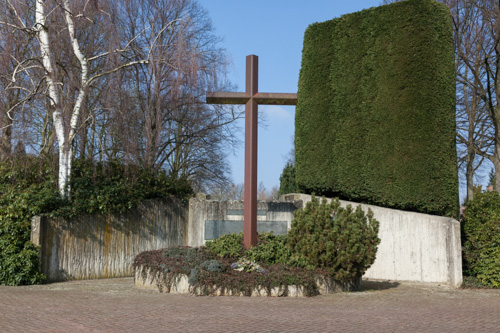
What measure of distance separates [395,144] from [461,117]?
9.53m

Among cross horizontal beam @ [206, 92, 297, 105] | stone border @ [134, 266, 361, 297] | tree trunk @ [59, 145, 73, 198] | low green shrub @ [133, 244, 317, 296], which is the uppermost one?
cross horizontal beam @ [206, 92, 297, 105]

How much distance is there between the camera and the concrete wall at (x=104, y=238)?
13102mm

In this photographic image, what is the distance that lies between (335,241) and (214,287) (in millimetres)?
2644

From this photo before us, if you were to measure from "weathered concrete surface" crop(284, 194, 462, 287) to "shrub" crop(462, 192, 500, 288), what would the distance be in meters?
0.55

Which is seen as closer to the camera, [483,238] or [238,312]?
[238,312]

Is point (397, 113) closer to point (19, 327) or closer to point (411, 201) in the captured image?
point (411, 201)

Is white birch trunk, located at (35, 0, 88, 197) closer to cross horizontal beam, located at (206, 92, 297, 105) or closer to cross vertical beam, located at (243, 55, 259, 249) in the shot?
cross horizontal beam, located at (206, 92, 297, 105)

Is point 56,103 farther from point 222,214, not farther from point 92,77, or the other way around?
point 222,214

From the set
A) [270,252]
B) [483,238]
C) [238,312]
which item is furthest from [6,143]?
[483,238]

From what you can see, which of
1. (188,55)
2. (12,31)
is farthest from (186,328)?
(12,31)

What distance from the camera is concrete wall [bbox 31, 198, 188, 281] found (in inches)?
516

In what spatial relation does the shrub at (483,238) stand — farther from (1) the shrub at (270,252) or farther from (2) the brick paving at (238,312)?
(1) the shrub at (270,252)

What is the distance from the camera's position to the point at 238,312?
830 cm

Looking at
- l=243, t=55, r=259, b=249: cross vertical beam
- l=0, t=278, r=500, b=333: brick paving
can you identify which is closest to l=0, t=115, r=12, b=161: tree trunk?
l=0, t=278, r=500, b=333: brick paving
